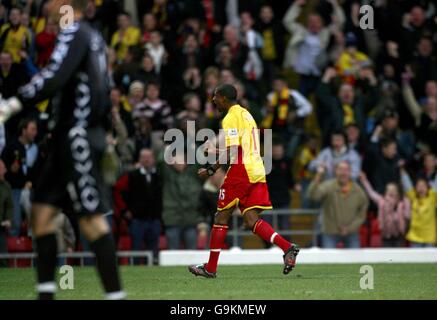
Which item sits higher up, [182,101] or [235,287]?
[182,101]

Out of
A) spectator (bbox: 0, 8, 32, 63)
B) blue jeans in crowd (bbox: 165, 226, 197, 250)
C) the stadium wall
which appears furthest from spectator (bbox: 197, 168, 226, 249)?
spectator (bbox: 0, 8, 32, 63)

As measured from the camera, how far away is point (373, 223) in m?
20.4

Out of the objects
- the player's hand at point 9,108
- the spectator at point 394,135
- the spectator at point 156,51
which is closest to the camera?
the player's hand at point 9,108

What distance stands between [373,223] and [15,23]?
24.3 ft

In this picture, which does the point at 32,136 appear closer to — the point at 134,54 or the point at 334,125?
the point at 134,54

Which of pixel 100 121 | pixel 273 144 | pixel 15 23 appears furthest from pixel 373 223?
pixel 100 121

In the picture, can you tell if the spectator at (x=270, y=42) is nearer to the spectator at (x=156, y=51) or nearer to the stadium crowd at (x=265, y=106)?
the stadium crowd at (x=265, y=106)

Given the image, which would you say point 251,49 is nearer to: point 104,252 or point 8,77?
point 8,77

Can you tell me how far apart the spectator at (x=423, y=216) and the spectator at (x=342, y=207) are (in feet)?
2.87

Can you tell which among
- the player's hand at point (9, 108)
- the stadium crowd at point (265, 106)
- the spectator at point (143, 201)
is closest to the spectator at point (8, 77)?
the stadium crowd at point (265, 106)

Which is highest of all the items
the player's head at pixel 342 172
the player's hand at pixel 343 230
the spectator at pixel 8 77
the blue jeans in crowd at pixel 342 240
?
the spectator at pixel 8 77

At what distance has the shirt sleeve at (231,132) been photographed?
45.4 feet

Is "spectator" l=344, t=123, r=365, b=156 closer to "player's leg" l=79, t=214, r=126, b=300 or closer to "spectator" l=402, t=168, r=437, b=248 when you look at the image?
"spectator" l=402, t=168, r=437, b=248

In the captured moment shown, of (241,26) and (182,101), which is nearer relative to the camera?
(182,101)
